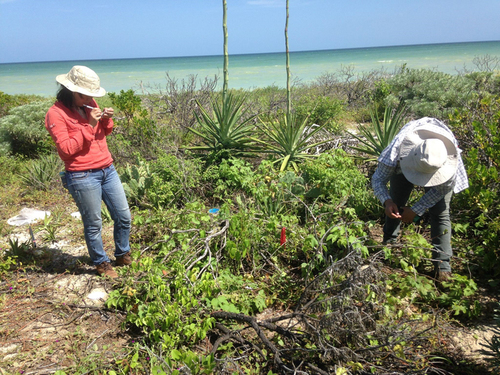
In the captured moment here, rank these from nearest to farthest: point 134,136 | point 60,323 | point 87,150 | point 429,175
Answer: point 429,175, point 60,323, point 87,150, point 134,136

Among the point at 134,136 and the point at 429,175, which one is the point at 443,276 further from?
the point at 134,136

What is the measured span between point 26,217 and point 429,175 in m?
5.08

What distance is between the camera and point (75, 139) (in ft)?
9.93

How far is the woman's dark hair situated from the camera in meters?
3.10

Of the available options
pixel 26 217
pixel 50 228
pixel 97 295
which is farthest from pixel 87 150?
pixel 26 217

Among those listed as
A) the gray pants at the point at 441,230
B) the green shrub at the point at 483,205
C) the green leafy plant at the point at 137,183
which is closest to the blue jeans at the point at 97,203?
the green leafy plant at the point at 137,183

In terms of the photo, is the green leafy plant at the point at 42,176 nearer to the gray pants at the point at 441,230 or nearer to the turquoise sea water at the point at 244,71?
the turquoise sea water at the point at 244,71

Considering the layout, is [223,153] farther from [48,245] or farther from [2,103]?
[2,103]

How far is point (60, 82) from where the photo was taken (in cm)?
306

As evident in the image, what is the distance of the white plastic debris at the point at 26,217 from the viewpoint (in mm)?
4953

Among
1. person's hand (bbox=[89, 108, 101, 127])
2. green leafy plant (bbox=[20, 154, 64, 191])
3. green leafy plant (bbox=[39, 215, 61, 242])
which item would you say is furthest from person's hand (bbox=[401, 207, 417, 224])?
green leafy plant (bbox=[20, 154, 64, 191])

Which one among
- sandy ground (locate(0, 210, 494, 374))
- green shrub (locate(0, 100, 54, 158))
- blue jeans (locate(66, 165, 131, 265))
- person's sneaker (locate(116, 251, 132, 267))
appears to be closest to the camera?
sandy ground (locate(0, 210, 494, 374))

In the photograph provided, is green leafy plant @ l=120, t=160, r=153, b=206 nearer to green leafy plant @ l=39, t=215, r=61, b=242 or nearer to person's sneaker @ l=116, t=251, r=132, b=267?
green leafy plant @ l=39, t=215, r=61, b=242

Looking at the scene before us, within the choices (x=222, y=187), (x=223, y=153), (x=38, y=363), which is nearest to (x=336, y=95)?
(x=223, y=153)
